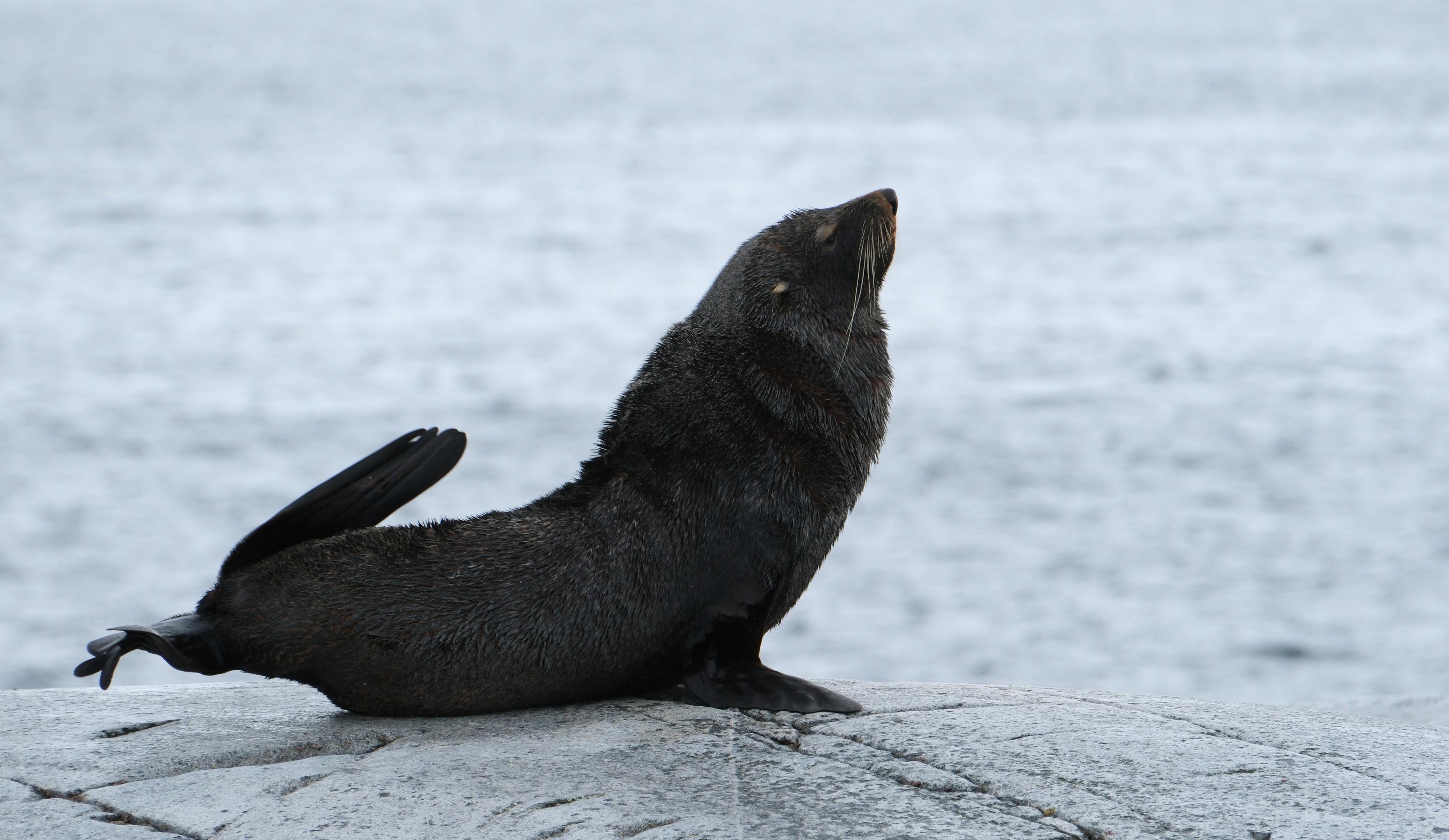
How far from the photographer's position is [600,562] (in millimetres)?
4898

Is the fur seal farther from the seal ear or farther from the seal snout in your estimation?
the seal snout

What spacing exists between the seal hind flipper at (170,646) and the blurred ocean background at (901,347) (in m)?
6.26

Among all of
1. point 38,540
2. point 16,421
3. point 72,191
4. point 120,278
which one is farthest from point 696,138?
point 38,540

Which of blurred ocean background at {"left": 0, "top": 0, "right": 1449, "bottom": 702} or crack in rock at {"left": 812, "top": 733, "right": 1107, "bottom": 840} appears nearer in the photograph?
crack in rock at {"left": 812, "top": 733, "right": 1107, "bottom": 840}

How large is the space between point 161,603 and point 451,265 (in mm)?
16815

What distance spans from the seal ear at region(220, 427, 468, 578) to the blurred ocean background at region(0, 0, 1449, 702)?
5.60 meters

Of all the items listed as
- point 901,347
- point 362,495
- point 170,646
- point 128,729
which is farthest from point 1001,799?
point 901,347

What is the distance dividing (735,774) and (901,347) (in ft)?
55.3

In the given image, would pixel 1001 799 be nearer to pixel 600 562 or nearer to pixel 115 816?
pixel 600 562

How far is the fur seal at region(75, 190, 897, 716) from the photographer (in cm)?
476

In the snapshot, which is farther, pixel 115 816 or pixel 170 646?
pixel 170 646

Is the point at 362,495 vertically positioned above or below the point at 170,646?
above

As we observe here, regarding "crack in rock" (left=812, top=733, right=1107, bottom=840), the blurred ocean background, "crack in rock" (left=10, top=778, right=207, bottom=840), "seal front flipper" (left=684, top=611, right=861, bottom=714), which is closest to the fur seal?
"seal front flipper" (left=684, top=611, right=861, bottom=714)

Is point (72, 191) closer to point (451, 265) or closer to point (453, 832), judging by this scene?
point (451, 265)
